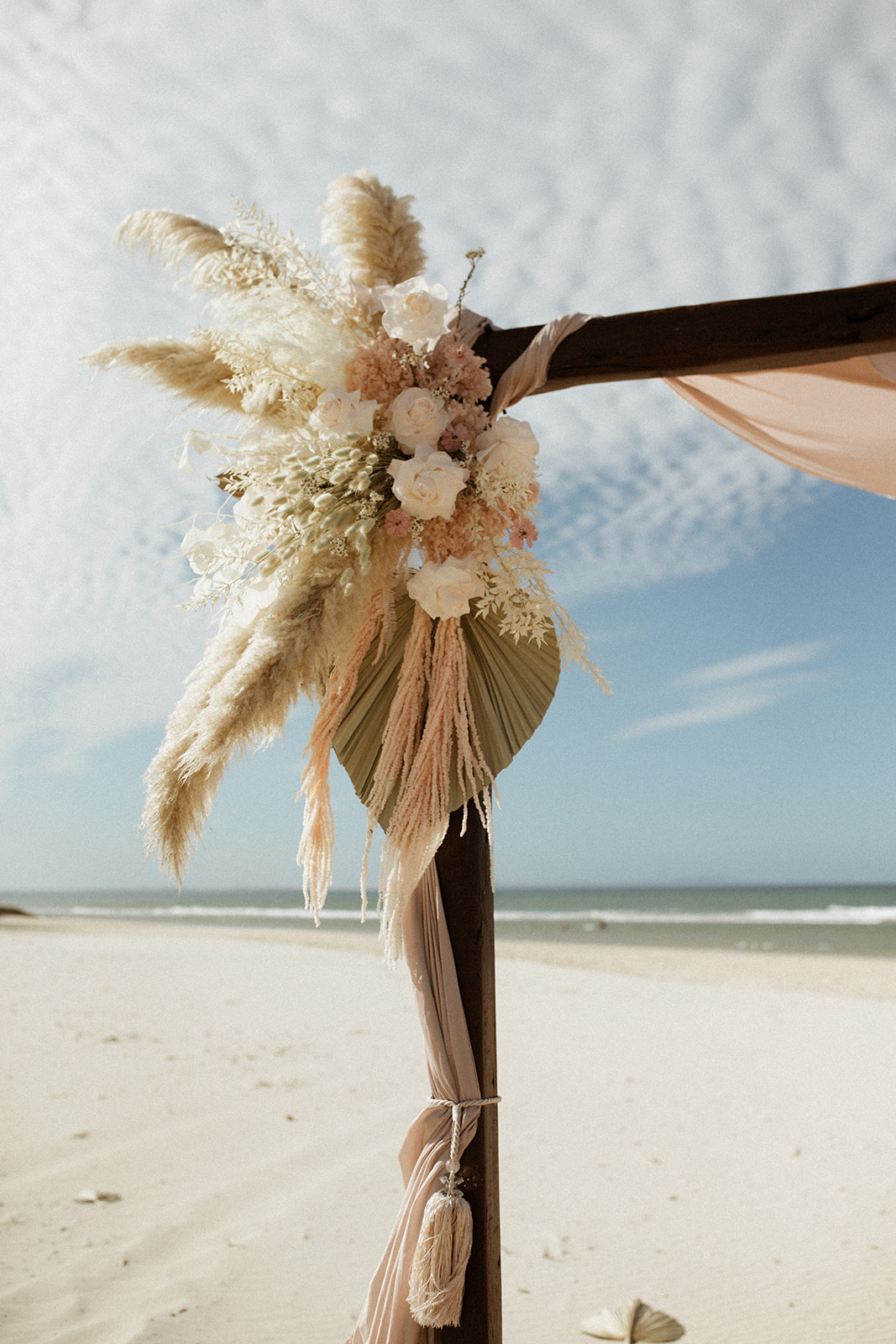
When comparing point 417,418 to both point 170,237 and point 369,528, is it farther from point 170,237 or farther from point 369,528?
point 170,237

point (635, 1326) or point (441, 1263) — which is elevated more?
point (441, 1263)

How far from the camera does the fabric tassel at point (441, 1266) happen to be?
1.77 m

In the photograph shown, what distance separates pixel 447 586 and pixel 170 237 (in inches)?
43.2

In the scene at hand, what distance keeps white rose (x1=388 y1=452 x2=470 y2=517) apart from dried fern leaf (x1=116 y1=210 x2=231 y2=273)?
0.73 meters

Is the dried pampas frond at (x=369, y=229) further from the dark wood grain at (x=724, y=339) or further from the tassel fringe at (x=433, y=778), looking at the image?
the tassel fringe at (x=433, y=778)

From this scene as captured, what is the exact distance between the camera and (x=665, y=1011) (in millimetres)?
6746

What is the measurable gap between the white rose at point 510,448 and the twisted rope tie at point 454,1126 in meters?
1.40

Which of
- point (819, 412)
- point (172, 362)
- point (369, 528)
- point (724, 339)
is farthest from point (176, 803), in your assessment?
point (819, 412)

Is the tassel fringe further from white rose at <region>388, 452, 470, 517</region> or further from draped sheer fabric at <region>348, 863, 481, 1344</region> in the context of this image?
white rose at <region>388, 452, 470, 517</region>

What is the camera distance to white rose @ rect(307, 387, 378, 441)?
1790mm

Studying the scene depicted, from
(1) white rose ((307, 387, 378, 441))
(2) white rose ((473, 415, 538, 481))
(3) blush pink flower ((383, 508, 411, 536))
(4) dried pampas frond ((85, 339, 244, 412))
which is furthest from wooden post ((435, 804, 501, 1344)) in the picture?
(4) dried pampas frond ((85, 339, 244, 412))

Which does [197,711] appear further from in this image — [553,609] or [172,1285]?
[172,1285]

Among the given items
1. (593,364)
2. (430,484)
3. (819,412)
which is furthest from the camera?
(819,412)

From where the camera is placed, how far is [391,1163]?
12.1 feet
